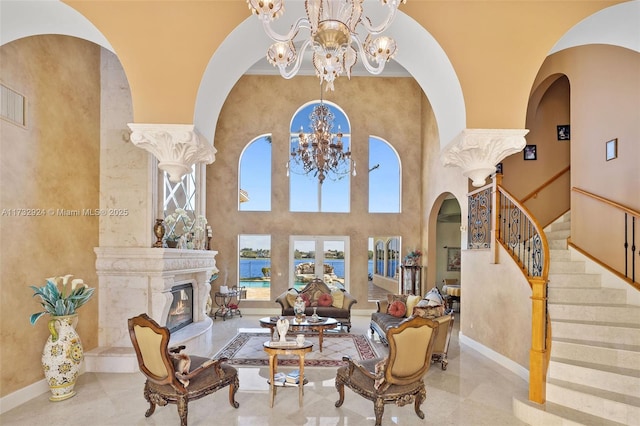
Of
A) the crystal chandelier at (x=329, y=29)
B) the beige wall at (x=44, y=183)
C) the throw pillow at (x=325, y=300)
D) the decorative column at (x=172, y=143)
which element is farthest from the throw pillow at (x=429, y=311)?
the beige wall at (x=44, y=183)

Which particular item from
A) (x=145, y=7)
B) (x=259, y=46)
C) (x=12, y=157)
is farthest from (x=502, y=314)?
(x=12, y=157)

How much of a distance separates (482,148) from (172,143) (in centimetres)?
250

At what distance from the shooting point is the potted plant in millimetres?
4746

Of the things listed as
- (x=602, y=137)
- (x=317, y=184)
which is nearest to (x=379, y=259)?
(x=317, y=184)

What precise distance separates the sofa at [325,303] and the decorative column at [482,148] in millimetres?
6027

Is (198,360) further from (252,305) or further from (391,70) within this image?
(391,70)

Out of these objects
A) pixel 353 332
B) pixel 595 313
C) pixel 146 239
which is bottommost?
pixel 353 332

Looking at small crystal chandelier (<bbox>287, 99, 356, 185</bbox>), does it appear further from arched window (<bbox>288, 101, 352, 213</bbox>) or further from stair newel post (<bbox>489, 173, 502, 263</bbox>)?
stair newel post (<bbox>489, 173, 502, 263</bbox>)

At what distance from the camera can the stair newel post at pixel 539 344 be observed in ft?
14.4

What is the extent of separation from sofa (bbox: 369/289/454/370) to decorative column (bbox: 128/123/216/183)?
11.1 ft

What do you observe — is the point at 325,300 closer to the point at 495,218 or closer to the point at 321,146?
the point at 321,146

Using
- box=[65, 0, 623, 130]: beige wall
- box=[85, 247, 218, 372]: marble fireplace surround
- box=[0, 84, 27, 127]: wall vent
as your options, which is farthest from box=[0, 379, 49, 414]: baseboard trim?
box=[65, 0, 623, 130]: beige wall

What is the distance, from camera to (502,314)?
21.4 ft

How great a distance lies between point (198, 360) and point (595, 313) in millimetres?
4988
